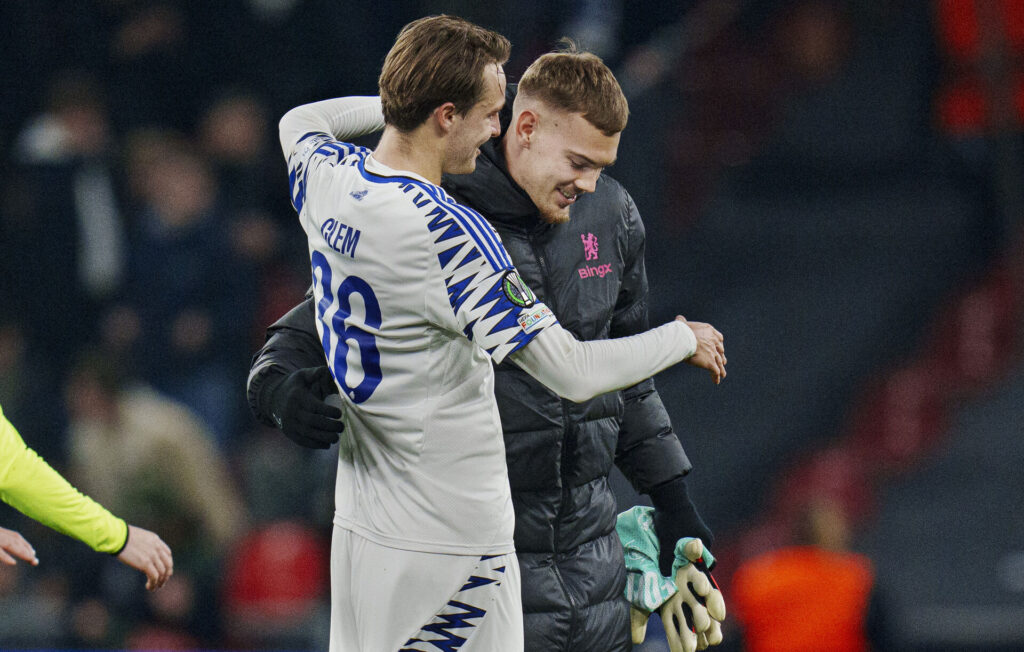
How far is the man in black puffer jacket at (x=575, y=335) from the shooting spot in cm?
233

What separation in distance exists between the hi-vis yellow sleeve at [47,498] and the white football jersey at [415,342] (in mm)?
803

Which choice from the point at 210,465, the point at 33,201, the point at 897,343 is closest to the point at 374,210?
the point at 210,465

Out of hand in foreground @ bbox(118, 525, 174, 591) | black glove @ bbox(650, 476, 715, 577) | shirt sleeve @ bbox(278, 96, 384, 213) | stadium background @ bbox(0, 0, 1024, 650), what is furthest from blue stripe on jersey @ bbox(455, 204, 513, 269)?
stadium background @ bbox(0, 0, 1024, 650)

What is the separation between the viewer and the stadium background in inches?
223

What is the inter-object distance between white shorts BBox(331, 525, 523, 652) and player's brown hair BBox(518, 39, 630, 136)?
753mm

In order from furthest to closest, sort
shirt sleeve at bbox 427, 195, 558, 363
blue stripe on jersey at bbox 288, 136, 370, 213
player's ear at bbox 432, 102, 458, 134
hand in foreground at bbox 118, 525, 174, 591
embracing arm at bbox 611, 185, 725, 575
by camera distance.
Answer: hand in foreground at bbox 118, 525, 174, 591
embracing arm at bbox 611, 185, 725, 575
blue stripe on jersey at bbox 288, 136, 370, 213
player's ear at bbox 432, 102, 458, 134
shirt sleeve at bbox 427, 195, 558, 363

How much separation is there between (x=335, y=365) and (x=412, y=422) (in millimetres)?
168

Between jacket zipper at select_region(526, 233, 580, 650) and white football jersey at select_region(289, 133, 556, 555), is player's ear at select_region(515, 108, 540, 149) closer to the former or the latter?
jacket zipper at select_region(526, 233, 580, 650)

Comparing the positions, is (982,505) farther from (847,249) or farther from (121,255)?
(121,255)

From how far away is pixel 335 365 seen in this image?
220cm

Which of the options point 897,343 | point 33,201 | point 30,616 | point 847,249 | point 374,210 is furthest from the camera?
point 847,249

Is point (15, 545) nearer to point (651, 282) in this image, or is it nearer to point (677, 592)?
point (677, 592)

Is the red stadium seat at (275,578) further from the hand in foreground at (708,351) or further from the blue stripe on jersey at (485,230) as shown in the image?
the blue stripe on jersey at (485,230)

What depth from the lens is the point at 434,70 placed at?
6.89 ft
